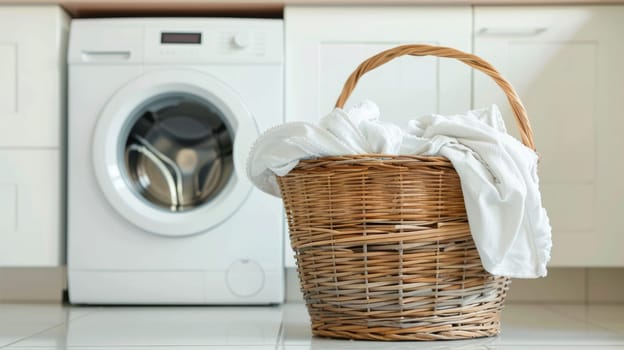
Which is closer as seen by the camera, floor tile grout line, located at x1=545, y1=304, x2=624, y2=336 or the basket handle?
the basket handle

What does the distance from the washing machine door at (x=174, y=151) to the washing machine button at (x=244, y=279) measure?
0.44 ft

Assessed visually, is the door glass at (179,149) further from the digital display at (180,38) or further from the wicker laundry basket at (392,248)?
the wicker laundry basket at (392,248)

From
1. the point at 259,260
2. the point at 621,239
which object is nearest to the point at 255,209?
the point at 259,260

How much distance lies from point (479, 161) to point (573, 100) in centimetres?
97

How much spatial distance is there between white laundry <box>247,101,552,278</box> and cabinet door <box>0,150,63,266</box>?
973 mm

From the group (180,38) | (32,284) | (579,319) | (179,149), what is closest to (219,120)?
(179,149)

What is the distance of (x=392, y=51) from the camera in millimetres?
1588

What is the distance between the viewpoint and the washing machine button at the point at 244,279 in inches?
→ 88.5

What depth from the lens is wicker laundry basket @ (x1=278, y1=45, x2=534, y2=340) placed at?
1.46m

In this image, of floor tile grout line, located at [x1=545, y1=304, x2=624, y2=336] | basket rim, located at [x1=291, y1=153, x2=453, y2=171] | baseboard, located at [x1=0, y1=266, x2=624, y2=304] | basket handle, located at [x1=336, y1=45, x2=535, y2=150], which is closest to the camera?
basket rim, located at [x1=291, y1=153, x2=453, y2=171]

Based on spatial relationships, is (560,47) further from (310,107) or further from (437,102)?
(310,107)

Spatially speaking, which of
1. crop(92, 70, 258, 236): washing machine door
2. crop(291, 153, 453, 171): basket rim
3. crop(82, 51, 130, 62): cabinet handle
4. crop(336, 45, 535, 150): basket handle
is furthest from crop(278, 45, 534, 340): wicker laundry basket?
crop(82, 51, 130, 62): cabinet handle

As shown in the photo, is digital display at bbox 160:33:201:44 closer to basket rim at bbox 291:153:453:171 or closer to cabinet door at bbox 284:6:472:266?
cabinet door at bbox 284:6:472:266

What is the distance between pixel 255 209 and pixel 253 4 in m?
0.54
